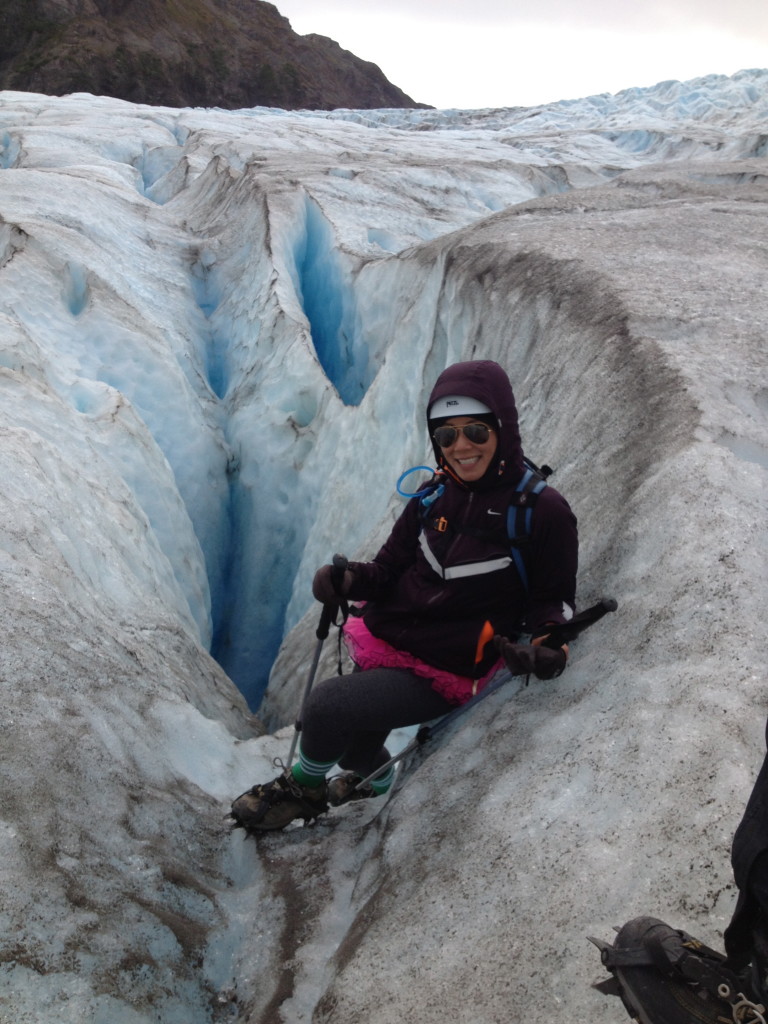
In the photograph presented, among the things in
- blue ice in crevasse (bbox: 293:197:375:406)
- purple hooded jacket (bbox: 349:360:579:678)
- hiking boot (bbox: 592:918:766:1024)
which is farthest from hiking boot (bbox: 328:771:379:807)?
blue ice in crevasse (bbox: 293:197:375:406)

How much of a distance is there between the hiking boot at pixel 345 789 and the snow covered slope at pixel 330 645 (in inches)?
3.1

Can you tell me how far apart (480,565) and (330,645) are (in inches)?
87.5

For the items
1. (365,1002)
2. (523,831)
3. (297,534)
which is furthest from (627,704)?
(297,534)

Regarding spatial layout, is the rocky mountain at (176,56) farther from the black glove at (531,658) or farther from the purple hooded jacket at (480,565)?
the black glove at (531,658)

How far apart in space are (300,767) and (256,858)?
32 centimetres

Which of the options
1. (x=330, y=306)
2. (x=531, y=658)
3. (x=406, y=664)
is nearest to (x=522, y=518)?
(x=531, y=658)

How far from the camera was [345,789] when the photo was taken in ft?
8.52

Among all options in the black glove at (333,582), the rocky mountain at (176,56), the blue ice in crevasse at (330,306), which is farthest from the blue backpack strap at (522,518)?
the rocky mountain at (176,56)

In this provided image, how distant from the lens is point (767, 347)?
3.01 m

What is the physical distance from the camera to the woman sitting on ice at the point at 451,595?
2.25 metres

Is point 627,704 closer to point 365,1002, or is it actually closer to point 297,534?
point 365,1002

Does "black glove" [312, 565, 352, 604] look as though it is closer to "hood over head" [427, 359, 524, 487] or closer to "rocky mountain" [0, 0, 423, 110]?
"hood over head" [427, 359, 524, 487]

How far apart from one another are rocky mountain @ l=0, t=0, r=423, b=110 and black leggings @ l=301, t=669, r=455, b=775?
152 feet

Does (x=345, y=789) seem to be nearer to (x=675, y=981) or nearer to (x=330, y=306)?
(x=675, y=981)
